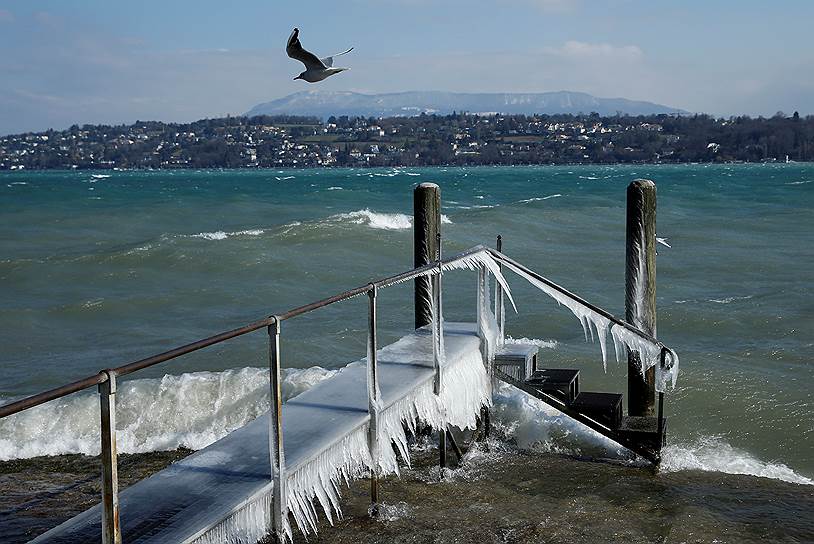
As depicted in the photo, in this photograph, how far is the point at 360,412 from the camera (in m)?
6.09

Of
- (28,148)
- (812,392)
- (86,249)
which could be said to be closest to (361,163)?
(28,148)

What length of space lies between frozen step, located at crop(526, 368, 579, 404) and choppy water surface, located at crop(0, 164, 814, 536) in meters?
0.85

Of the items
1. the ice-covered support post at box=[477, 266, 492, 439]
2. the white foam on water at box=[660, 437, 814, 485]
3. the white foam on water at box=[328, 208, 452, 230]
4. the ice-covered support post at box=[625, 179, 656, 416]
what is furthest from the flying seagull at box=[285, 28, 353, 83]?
the white foam on water at box=[328, 208, 452, 230]

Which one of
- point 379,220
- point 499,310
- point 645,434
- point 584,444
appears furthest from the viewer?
point 379,220

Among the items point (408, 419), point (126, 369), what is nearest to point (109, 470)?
point (126, 369)

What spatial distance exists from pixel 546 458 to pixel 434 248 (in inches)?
87.1

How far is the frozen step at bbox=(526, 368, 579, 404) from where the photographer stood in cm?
828

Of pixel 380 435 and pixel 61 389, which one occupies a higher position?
pixel 61 389

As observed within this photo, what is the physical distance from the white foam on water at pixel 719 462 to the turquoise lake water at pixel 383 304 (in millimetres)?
32

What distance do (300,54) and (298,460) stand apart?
2249mm

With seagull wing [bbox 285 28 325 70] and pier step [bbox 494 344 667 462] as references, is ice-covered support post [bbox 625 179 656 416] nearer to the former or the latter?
pier step [bbox 494 344 667 462]

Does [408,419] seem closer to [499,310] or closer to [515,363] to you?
[515,363]

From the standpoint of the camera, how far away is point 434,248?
913 centimetres

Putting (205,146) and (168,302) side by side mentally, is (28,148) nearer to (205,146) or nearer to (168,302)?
(205,146)
